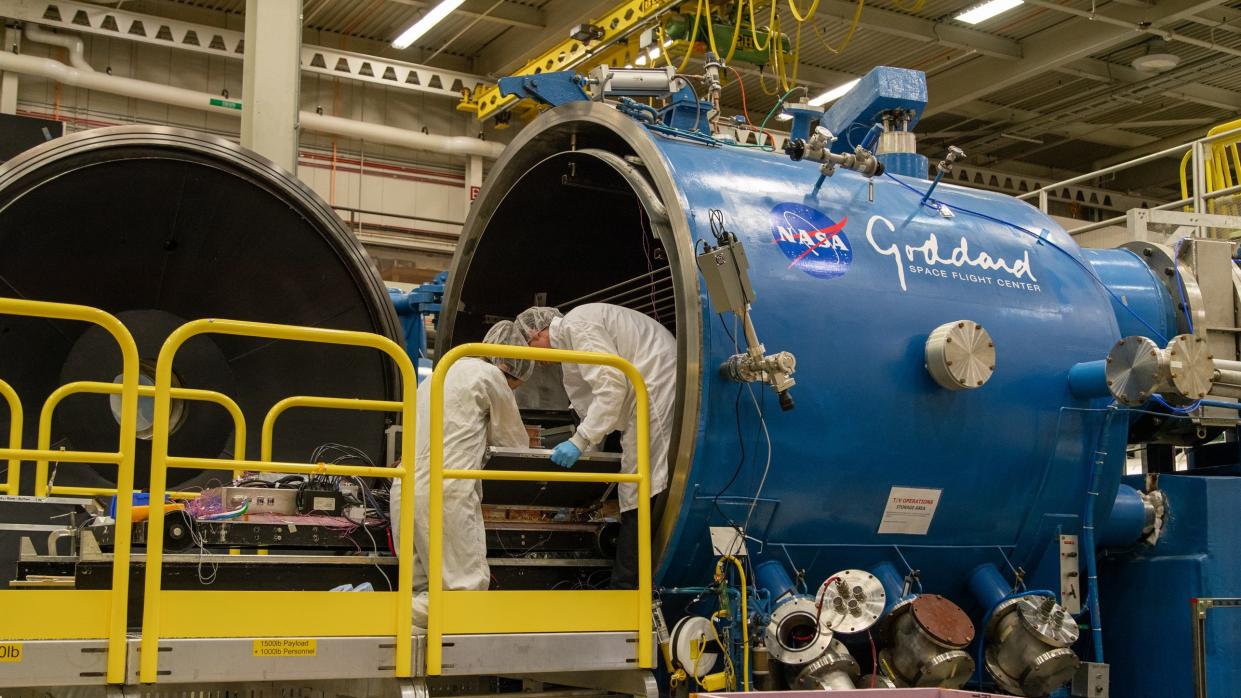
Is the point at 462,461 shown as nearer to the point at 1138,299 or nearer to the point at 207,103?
the point at 1138,299

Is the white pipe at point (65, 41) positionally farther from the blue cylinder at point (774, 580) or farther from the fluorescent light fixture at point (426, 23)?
the blue cylinder at point (774, 580)

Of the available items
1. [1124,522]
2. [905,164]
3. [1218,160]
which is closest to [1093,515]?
[1124,522]

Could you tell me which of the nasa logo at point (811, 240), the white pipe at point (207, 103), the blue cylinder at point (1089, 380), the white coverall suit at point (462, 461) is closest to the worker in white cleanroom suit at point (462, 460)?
the white coverall suit at point (462, 461)

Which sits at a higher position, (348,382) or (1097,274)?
(1097,274)

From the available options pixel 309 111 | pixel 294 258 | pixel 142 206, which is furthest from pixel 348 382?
pixel 309 111

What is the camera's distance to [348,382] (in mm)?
6926

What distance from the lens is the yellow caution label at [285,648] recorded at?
3639 millimetres

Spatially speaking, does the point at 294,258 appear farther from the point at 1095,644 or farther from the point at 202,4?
the point at 202,4

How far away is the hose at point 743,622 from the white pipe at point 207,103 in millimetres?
8828

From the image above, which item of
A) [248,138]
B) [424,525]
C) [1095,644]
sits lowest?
[1095,644]

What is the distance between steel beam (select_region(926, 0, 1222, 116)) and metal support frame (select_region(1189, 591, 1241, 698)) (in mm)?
9130

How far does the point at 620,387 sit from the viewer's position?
15.7 ft

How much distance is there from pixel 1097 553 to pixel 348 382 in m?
3.91

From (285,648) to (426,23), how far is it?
10851mm
